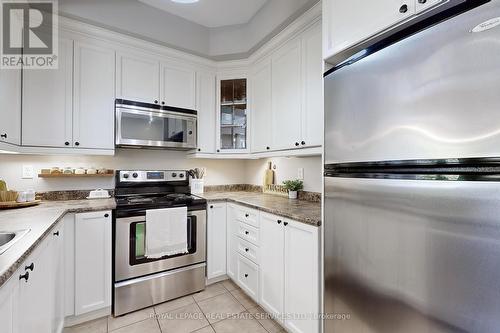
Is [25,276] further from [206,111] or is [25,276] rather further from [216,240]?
[206,111]

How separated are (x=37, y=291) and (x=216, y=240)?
1.45m

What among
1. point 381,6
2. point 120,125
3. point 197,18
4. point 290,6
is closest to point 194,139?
point 120,125

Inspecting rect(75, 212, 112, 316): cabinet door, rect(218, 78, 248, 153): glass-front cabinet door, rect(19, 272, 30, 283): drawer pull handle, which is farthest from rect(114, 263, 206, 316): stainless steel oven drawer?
rect(218, 78, 248, 153): glass-front cabinet door

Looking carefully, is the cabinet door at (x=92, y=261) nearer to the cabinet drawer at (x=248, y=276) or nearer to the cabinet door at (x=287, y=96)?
the cabinet drawer at (x=248, y=276)

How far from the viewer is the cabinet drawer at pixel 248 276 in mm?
2000

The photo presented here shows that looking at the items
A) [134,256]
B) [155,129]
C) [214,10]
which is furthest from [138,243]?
[214,10]

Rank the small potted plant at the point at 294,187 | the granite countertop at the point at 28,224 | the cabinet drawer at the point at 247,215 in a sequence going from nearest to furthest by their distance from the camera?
the granite countertop at the point at 28,224, the cabinet drawer at the point at 247,215, the small potted plant at the point at 294,187

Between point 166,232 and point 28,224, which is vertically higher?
point 28,224

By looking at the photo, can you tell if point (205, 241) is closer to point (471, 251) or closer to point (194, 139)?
point (194, 139)

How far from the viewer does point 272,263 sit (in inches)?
70.4

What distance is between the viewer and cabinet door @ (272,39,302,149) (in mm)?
1960

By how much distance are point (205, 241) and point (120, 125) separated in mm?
1398

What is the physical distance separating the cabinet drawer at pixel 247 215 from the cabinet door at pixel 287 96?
0.66m

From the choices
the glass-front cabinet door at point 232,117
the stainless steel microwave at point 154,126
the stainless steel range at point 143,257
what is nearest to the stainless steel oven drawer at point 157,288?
the stainless steel range at point 143,257
